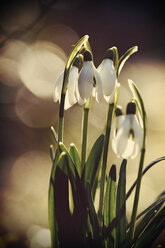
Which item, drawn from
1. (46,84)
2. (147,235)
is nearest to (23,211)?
(46,84)

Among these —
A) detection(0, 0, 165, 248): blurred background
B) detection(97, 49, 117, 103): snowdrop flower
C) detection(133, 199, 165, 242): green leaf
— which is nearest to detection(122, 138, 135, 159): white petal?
detection(97, 49, 117, 103): snowdrop flower

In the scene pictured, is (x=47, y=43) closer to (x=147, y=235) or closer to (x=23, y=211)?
(x=23, y=211)

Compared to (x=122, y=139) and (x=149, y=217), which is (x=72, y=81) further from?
(x=149, y=217)

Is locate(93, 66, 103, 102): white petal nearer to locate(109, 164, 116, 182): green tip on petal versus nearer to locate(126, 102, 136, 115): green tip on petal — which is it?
locate(126, 102, 136, 115): green tip on petal

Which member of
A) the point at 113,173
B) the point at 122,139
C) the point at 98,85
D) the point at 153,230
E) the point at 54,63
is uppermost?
the point at 54,63

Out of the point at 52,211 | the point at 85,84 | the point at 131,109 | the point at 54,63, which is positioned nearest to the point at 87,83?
the point at 85,84
